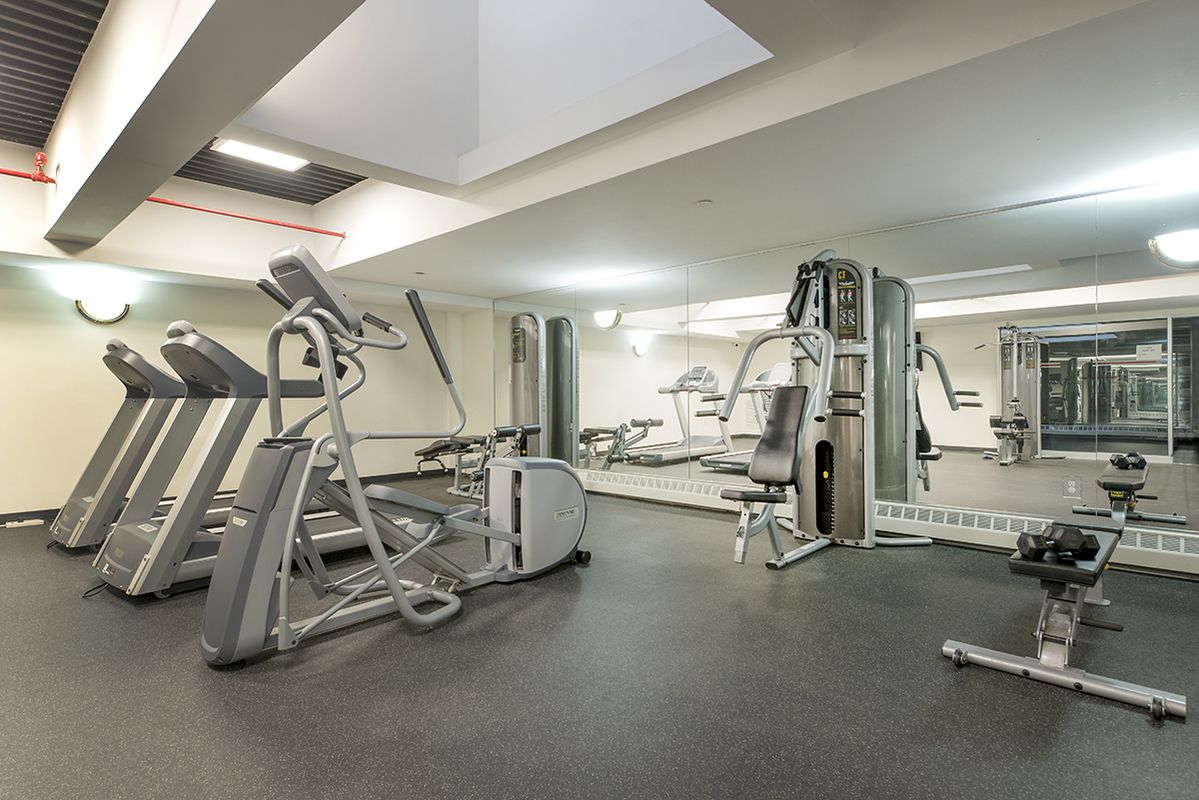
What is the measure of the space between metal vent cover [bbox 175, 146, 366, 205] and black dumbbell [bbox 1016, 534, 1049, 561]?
16.6 feet

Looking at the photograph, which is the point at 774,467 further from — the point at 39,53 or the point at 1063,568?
the point at 39,53

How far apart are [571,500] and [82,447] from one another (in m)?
4.92

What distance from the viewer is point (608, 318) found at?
264 inches

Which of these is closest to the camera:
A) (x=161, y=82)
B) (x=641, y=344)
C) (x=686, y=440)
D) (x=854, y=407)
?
(x=161, y=82)

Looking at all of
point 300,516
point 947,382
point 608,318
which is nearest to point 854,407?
point 947,382

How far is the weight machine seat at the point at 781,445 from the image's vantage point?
3.23 m

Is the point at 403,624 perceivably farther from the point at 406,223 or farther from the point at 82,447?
the point at 82,447

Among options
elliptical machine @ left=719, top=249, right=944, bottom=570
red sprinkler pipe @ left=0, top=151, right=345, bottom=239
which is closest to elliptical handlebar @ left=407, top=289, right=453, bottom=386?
elliptical machine @ left=719, top=249, right=944, bottom=570

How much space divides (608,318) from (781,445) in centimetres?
375

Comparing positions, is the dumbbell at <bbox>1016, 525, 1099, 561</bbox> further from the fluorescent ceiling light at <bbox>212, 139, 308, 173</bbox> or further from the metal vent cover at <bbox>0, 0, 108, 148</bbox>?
the metal vent cover at <bbox>0, 0, 108, 148</bbox>

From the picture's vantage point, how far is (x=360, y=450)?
7086 millimetres

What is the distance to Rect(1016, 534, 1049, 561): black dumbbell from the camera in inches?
85.7

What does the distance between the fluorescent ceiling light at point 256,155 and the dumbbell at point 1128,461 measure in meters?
5.84

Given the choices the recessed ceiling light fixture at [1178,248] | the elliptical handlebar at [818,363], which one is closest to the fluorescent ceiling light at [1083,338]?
the recessed ceiling light fixture at [1178,248]
